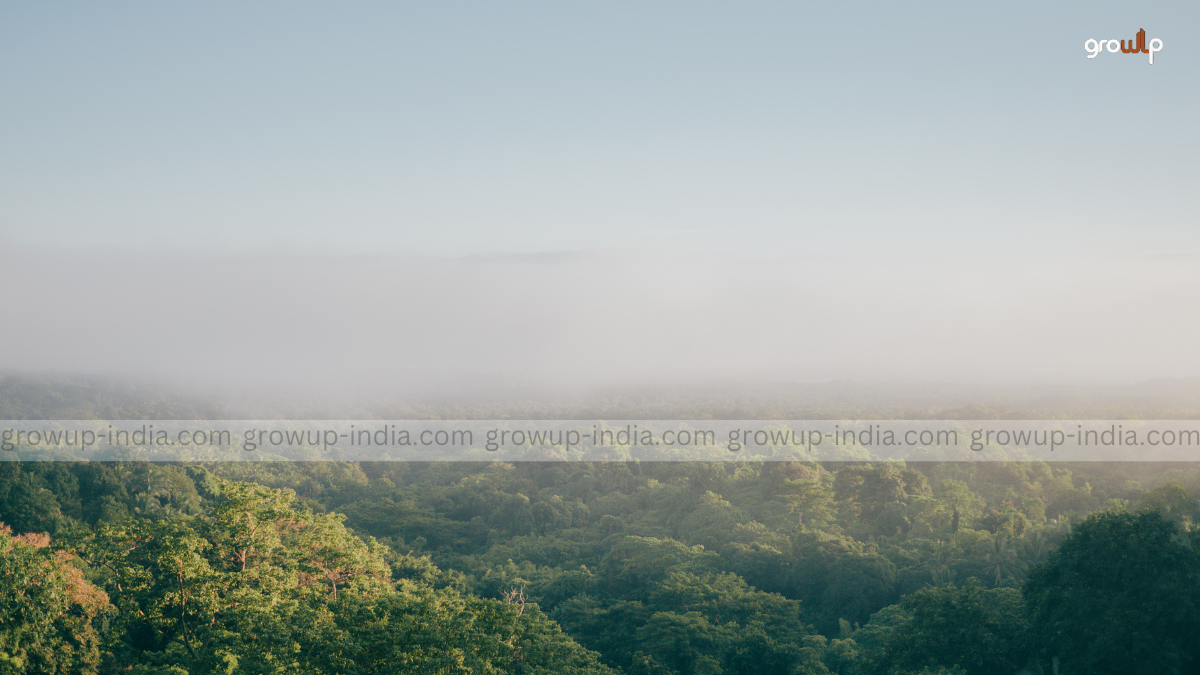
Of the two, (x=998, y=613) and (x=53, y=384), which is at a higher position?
(x=53, y=384)

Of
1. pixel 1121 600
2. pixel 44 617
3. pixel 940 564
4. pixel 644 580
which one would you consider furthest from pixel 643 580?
pixel 44 617

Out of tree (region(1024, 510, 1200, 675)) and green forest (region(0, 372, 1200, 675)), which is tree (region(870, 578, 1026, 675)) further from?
tree (region(1024, 510, 1200, 675))

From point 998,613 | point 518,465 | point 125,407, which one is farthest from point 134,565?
point 125,407

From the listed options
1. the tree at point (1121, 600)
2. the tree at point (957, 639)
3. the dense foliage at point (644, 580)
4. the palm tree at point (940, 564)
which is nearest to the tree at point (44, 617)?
the dense foliage at point (644, 580)

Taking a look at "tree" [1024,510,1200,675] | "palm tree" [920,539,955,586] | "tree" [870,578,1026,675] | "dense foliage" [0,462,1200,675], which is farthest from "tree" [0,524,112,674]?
"palm tree" [920,539,955,586]

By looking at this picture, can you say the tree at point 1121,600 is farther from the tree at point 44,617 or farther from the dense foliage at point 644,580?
the tree at point 44,617

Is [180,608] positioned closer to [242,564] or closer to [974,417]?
[242,564]

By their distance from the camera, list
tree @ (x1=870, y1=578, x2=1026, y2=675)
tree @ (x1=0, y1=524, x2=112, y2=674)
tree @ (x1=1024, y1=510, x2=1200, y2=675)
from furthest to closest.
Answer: tree @ (x1=870, y1=578, x2=1026, y2=675)
tree @ (x1=1024, y1=510, x2=1200, y2=675)
tree @ (x1=0, y1=524, x2=112, y2=674)
